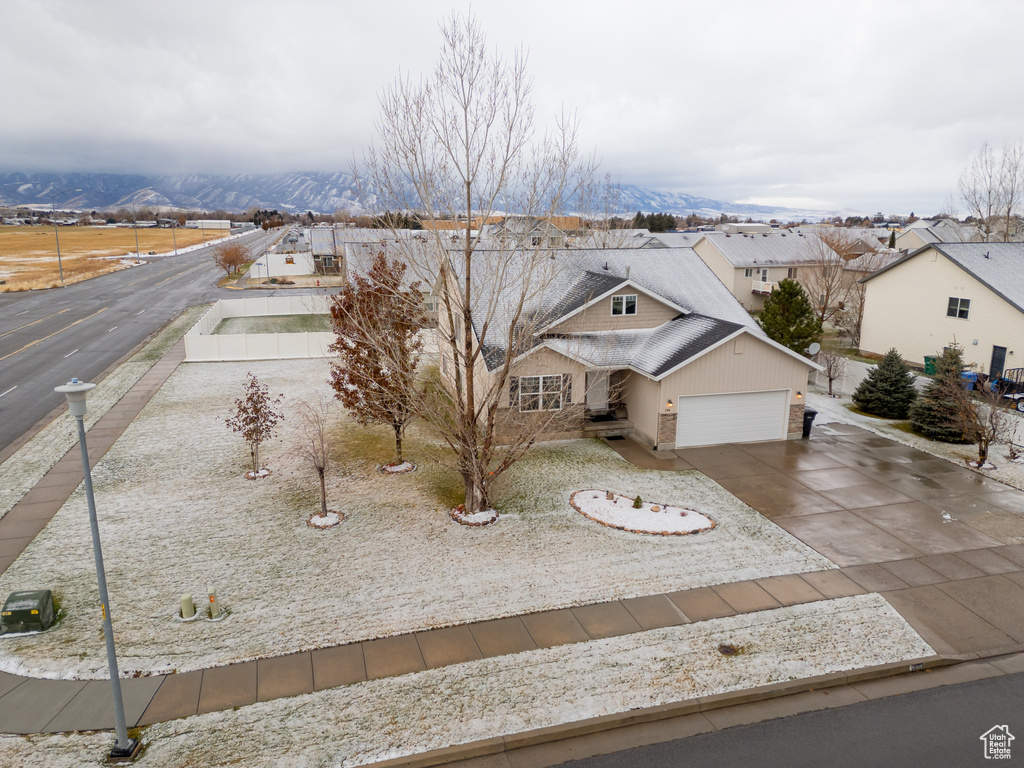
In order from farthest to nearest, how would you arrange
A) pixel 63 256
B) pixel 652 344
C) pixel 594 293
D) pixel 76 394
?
pixel 63 256, pixel 594 293, pixel 652 344, pixel 76 394

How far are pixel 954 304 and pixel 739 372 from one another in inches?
668

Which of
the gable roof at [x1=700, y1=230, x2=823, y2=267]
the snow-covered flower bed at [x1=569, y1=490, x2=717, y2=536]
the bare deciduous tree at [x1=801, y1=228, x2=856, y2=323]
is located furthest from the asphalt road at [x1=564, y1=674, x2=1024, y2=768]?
the gable roof at [x1=700, y1=230, x2=823, y2=267]

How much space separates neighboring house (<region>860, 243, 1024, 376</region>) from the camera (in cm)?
2833

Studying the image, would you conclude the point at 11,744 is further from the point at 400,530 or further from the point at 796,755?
the point at 796,755

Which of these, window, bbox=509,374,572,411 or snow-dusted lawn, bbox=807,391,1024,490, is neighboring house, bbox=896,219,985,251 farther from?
window, bbox=509,374,572,411

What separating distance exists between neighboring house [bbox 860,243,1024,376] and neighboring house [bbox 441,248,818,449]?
13.0m

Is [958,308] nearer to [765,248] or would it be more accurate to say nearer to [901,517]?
[901,517]

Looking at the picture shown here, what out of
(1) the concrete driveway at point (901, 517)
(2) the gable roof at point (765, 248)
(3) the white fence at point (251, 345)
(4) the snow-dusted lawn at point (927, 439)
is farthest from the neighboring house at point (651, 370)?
(2) the gable roof at point (765, 248)

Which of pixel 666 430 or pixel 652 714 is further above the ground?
pixel 666 430

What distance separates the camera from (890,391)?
24719 mm

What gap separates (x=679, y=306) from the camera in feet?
80.5

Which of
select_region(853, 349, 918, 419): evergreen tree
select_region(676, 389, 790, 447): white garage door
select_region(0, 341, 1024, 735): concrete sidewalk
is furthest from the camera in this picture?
select_region(853, 349, 918, 419): evergreen tree

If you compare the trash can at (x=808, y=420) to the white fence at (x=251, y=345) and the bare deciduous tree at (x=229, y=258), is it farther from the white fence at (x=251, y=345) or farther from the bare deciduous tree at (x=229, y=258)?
the bare deciduous tree at (x=229, y=258)

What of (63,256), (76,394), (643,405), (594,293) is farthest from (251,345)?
(63,256)
